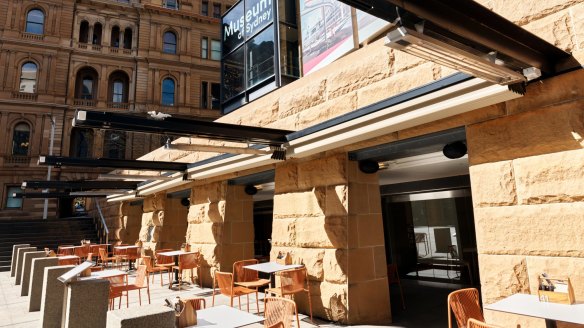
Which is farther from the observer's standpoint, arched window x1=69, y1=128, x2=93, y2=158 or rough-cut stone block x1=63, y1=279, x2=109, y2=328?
arched window x1=69, y1=128, x2=93, y2=158

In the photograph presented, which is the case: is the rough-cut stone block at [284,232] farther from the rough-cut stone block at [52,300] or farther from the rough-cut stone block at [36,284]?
the rough-cut stone block at [36,284]

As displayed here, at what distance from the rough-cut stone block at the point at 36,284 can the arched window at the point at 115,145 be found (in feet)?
70.1

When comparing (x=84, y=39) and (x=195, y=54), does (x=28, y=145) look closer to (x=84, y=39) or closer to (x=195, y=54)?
(x=84, y=39)

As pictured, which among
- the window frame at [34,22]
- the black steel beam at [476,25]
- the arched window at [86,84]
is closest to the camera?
the black steel beam at [476,25]

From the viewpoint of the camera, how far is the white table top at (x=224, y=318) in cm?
336

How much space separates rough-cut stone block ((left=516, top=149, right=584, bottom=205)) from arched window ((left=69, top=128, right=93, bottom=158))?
3019cm

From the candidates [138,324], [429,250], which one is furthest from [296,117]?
[429,250]

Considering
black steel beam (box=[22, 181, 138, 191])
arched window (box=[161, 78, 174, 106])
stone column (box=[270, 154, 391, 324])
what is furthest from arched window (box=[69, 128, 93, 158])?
stone column (box=[270, 154, 391, 324])

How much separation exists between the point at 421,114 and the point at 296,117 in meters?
3.26

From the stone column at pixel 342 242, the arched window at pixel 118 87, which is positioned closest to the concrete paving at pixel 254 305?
the stone column at pixel 342 242

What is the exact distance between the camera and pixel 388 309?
19.4ft

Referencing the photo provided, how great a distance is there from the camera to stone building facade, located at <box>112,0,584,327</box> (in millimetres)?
3629

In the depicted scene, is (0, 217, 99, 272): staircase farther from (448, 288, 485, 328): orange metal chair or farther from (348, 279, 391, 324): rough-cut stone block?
(448, 288, 485, 328): orange metal chair

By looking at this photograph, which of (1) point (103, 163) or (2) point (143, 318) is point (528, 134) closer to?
(2) point (143, 318)
